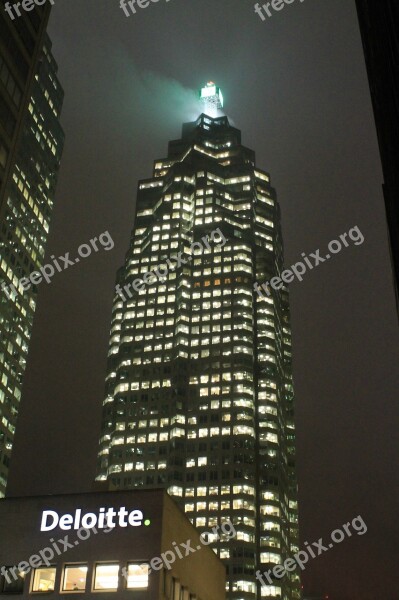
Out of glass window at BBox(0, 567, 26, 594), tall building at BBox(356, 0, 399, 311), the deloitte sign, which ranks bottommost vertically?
glass window at BBox(0, 567, 26, 594)

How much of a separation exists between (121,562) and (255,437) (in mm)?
143498

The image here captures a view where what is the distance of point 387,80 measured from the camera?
5091 centimetres

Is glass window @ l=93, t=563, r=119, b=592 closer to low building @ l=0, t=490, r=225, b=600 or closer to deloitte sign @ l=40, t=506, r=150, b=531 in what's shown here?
low building @ l=0, t=490, r=225, b=600

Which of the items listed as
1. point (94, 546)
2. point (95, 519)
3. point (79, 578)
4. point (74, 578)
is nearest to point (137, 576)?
point (94, 546)

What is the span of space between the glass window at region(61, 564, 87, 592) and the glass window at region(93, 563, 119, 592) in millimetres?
894

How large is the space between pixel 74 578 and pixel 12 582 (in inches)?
181

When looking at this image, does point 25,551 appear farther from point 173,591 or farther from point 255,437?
point 255,437

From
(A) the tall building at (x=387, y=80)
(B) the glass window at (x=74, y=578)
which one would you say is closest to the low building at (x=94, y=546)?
(B) the glass window at (x=74, y=578)

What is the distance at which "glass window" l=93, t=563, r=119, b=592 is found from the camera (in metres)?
48.7

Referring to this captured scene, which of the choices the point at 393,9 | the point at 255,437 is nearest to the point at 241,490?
the point at 255,437

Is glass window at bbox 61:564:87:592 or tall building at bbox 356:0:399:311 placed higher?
tall building at bbox 356:0:399:311

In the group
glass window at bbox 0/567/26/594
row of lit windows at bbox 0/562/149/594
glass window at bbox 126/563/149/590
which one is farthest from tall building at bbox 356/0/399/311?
glass window at bbox 0/567/26/594

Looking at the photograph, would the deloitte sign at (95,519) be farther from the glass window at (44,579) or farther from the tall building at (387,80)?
the tall building at (387,80)

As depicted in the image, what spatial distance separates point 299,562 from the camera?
186250 millimetres
